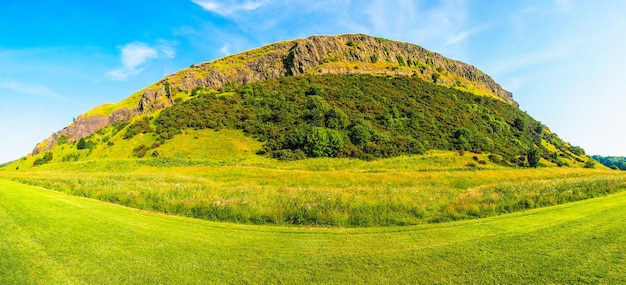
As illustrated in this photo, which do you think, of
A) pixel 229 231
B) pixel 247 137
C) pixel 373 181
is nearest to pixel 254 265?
pixel 229 231

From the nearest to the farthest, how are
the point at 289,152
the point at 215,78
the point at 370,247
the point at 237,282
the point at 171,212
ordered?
the point at 237,282
the point at 370,247
the point at 171,212
the point at 289,152
the point at 215,78

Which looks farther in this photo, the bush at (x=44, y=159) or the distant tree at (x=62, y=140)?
the distant tree at (x=62, y=140)

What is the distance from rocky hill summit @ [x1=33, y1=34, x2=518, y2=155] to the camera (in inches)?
3824

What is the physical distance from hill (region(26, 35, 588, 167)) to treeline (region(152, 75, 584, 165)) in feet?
0.98

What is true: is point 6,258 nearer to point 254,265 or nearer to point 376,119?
point 254,265

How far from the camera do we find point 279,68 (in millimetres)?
123812

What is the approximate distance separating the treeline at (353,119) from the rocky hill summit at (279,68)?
1244cm

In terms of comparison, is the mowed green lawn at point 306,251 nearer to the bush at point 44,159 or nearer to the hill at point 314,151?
the hill at point 314,151

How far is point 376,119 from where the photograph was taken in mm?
82812

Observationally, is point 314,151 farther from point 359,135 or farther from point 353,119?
point 353,119

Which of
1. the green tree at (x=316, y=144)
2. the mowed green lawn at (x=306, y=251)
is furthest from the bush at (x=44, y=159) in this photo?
the mowed green lawn at (x=306, y=251)

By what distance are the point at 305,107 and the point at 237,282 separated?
77.1 meters

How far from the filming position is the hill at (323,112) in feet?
224

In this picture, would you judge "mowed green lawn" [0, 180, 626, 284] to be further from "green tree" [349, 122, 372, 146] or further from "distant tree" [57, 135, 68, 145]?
"distant tree" [57, 135, 68, 145]
